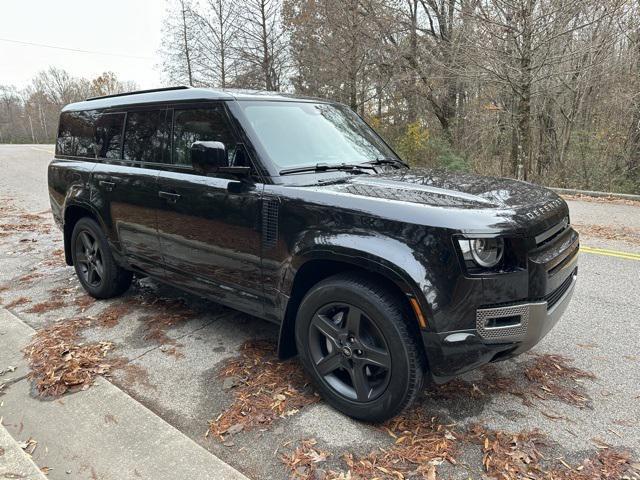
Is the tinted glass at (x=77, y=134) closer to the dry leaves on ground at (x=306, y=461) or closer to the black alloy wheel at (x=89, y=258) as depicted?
the black alloy wheel at (x=89, y=258)

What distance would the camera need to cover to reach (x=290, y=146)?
3334 mm

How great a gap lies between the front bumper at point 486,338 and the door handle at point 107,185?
3.21m

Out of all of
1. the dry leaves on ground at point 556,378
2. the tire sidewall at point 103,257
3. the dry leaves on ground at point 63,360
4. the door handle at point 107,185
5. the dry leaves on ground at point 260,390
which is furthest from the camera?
the tire sidewall at point 103,257

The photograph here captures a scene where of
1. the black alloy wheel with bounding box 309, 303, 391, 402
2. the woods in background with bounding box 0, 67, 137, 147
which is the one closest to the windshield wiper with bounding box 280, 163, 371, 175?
the black alloy wheel with bounding box 309, 303, 391, 402

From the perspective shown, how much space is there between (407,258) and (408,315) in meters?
0.35

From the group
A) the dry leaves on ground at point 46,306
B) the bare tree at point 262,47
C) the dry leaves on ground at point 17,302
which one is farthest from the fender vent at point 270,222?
the bare tree at point 262,47

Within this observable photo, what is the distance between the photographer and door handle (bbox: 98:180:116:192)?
13.9 ft

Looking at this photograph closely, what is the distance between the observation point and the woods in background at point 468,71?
39.0ft

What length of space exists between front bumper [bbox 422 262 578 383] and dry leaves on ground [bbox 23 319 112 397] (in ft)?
7.92

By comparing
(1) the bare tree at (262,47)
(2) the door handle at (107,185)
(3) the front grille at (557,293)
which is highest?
(1) the bare tree at (262,47)

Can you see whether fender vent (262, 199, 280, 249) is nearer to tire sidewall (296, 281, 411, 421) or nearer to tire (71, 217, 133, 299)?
tire sidewall (296, 281, 411, 421)

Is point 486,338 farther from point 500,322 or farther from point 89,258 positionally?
point 89,258

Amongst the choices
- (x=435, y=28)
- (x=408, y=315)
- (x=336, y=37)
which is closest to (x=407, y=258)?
(x=408, y=315)

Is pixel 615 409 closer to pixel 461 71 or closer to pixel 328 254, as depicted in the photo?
pixel 328 254
